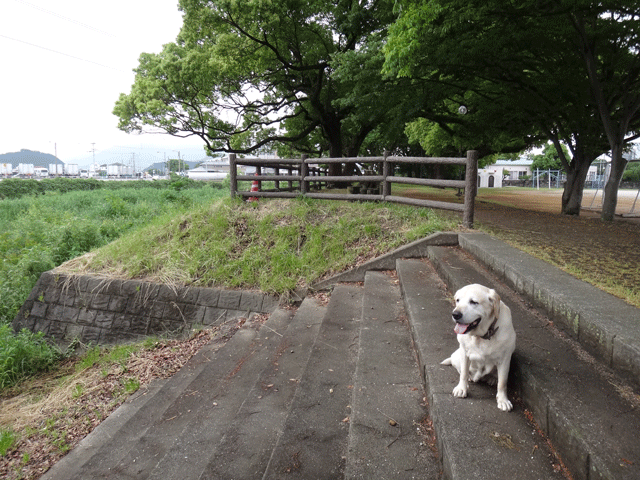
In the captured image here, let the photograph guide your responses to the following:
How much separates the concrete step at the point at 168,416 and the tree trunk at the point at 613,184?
384 inches

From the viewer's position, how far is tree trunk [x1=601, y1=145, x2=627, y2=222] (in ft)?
31.7

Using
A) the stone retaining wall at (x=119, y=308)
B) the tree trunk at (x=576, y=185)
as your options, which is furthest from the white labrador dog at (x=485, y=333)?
the tree trunk at (x=576, y=185)

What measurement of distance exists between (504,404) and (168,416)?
9.03 feet

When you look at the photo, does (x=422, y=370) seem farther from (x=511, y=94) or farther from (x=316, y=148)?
(x=316, y=148)

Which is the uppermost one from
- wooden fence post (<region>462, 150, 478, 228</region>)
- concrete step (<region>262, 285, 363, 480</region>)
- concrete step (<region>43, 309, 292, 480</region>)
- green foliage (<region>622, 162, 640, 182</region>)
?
green foliage (<region>622, 162, 640, 182</region>)

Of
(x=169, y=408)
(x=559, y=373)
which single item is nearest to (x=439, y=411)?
(x=559, y=373)

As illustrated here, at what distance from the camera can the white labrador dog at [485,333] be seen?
2238 mm

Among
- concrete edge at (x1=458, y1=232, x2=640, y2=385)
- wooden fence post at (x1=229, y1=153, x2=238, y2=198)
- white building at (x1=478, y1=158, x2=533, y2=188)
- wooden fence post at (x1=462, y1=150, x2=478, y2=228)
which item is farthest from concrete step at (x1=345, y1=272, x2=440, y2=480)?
white building at (x1=478, y1=158, x2=533, y2=188)

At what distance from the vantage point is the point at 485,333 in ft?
7.51

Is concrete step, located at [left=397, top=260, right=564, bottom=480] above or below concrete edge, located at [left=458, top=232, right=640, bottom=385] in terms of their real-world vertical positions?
below

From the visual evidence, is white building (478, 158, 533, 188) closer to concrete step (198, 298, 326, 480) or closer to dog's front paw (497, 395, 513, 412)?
concrete step (198, 298, 326, 480)

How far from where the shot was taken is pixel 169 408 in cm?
352

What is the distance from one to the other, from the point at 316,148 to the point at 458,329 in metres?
28.2

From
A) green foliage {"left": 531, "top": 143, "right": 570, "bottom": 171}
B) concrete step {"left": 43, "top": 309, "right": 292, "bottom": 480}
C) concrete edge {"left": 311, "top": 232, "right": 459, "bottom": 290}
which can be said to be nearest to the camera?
concrete step {"left": 43, "top": 309, "right": 292, "bottom": 480}
